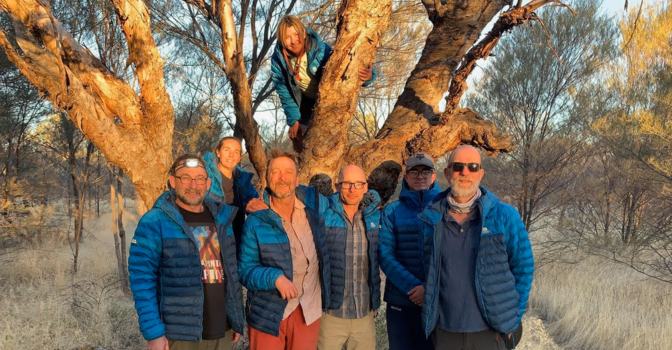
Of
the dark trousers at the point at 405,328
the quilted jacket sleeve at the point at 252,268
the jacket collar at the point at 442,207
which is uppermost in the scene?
the jacket collar at the point at 442,207

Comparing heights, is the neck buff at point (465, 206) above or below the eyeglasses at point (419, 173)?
below

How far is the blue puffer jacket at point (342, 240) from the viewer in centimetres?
262

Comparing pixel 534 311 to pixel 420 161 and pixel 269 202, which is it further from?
pixel 269 202

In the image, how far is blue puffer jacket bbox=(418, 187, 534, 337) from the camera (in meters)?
2.22

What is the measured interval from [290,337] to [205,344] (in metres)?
0.50

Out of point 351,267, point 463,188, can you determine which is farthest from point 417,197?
point 351,267

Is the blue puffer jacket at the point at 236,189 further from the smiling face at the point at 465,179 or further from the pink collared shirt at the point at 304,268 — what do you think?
the smiling face at the point at 465,179

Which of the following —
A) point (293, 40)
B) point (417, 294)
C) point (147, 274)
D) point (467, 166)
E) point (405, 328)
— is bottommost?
point (405, 328)

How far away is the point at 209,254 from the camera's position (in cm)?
236

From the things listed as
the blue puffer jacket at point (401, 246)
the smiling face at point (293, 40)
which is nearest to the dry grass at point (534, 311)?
the blue puffer jacket at point (401, 246)

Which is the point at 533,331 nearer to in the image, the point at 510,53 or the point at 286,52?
the point at 286,52

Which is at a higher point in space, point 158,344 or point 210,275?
point 210,275

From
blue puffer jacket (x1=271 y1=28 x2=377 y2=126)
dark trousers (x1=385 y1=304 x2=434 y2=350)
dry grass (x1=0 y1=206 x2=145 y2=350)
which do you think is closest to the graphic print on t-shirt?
dark trousers (x1=385 y1=304 x2=434 y2=350)

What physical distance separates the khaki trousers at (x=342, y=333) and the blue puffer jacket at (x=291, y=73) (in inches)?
71.3
